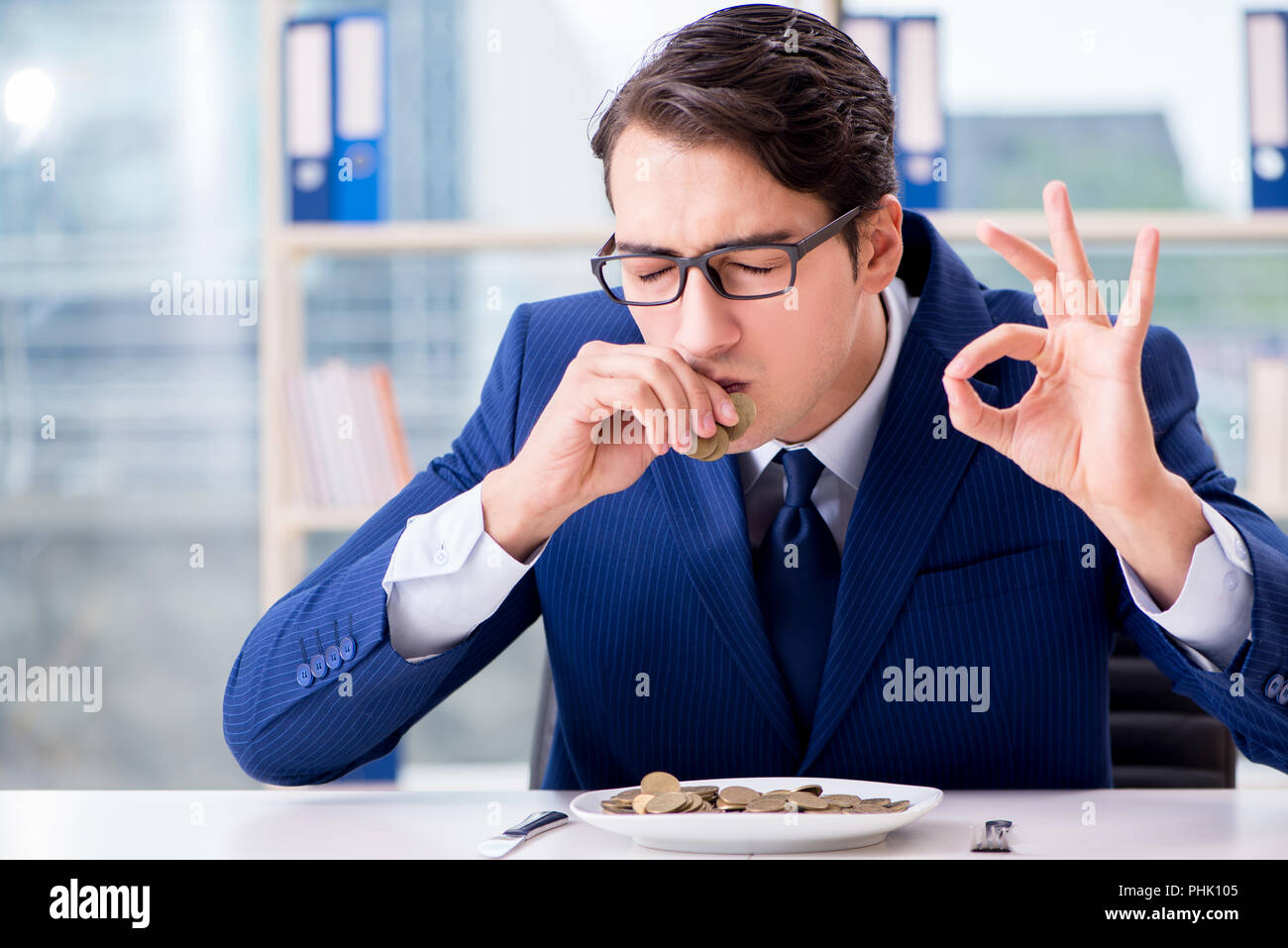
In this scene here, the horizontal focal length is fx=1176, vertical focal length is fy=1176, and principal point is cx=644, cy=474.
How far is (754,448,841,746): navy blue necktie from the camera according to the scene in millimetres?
1272

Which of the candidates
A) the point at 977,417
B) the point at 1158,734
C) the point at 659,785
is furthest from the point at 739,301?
the point at 1158,734

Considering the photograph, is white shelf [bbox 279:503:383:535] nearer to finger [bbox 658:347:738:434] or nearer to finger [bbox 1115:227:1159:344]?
finger [bbox 658:347:738:434]

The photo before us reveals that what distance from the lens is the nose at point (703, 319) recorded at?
1.13m

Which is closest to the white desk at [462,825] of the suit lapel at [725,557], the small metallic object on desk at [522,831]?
the small metallic object on desk at [522,831]

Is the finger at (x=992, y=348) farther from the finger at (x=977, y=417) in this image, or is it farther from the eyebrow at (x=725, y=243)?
the eyebrow at (x=725, y=243)

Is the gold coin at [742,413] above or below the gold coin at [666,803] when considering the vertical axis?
above

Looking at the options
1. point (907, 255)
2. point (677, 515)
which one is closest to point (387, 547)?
point (677, 515)

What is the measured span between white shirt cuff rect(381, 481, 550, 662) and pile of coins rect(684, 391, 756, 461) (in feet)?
0.67

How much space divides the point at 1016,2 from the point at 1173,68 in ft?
Result: 1.25

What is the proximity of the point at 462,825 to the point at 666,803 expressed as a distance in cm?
20

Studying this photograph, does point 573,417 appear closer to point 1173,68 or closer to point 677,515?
point 677,515

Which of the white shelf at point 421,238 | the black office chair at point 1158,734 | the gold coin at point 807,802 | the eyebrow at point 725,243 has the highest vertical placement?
the white shelf at point 421,238

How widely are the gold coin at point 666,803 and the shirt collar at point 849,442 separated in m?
0.49

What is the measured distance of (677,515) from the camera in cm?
133
